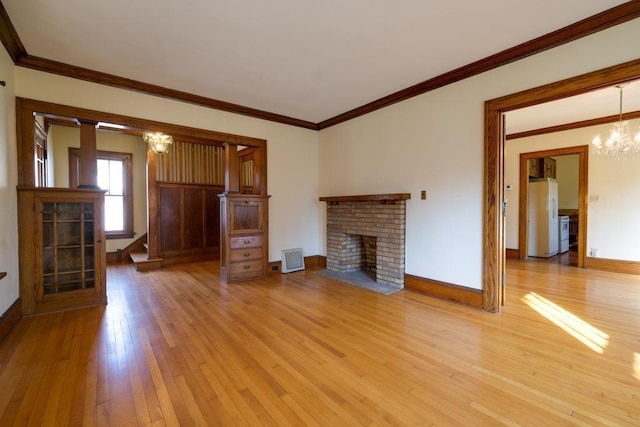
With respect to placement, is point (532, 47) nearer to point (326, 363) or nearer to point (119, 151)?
point (326, 363)

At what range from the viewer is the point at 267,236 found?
192 inches

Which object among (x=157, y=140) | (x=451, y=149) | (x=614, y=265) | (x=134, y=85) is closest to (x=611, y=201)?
(x=614, y=265)

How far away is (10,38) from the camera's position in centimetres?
261

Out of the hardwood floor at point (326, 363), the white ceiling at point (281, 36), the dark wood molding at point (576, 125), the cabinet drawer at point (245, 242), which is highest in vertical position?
the white ceiling at point (281, 36)

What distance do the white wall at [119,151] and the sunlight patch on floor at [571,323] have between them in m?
7.59

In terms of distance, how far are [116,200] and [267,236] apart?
4139 millimetres

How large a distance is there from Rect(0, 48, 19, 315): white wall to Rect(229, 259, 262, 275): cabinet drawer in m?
2.36

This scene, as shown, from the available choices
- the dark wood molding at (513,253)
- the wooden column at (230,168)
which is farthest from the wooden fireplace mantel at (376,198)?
the dark wood molding at (513,253)

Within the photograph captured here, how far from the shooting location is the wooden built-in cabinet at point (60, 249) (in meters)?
2.99

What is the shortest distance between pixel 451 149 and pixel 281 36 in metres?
2.36

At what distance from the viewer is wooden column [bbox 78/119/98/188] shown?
11.2 feet

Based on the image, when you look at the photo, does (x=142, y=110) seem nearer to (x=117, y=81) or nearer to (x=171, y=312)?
(x=117, y=81)

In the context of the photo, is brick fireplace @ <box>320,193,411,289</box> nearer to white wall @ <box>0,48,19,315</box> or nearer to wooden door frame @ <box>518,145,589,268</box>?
wooden door frame @ <box>518,145,589,268</box>

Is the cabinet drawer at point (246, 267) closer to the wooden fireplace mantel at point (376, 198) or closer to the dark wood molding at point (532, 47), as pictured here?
the wooden fireplace mantel at point (376, 198)
